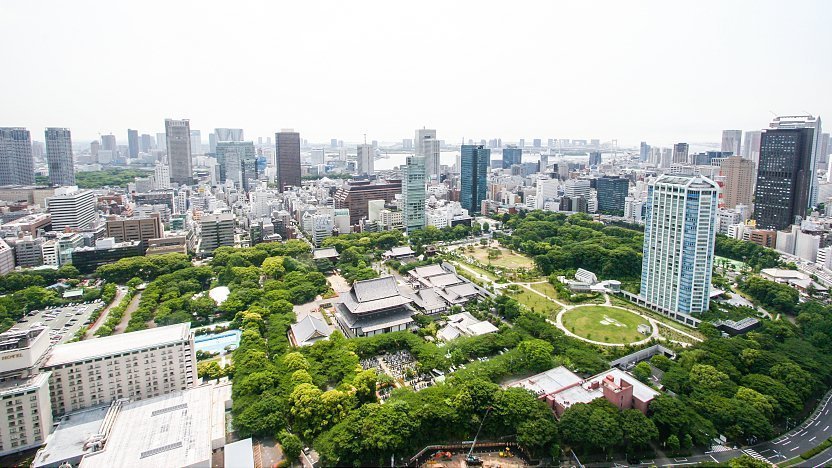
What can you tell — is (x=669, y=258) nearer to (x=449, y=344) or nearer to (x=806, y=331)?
(x=806, y=331)

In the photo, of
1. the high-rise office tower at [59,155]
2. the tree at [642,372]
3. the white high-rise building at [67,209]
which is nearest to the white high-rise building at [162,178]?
the high-rise office tower at [59,155]

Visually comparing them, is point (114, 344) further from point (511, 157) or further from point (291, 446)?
point (511, 157)

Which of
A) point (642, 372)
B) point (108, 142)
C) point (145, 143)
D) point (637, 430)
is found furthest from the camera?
point (145, 143)

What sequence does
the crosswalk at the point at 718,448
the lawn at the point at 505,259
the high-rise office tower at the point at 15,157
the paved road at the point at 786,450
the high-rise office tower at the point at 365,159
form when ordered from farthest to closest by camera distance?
the high-rise office tower at the point at 365,159, the high-rise office tower at the point at 15,157, the lawn at the point at 505,259, the crosswalk at the point at 718,448, the paved road at the point at 786,450

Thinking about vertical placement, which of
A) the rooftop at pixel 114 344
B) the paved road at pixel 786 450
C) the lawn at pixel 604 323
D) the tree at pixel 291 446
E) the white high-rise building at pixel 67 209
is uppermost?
the white high-rise building at pixel 67 209

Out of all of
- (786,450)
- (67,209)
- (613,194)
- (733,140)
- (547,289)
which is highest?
(733,140)

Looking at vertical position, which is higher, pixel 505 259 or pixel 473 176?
pixel 473 176

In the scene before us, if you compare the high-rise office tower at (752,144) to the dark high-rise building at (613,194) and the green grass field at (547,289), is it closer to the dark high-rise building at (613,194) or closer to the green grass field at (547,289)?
the dark high-rise building at (613,194)

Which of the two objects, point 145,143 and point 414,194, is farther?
point 145,143

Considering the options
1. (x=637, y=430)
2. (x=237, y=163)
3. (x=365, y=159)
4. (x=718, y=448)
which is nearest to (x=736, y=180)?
(x=718, y=448)
